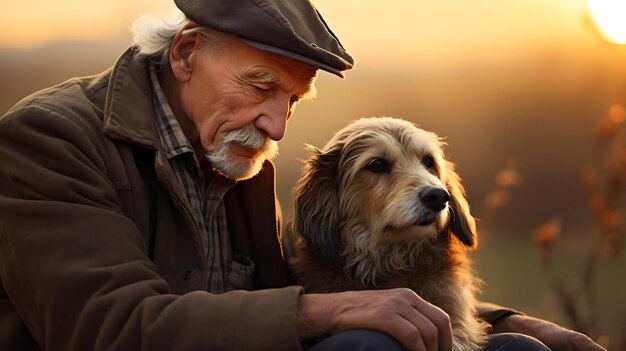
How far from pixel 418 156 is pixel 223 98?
0.85 m

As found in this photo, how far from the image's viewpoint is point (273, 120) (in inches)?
125

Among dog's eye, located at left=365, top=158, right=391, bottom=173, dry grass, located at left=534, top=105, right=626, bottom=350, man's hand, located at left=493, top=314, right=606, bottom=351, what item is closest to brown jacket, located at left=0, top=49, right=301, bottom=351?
dog's eye, located at left=365, top=158, right=391, bottom=173

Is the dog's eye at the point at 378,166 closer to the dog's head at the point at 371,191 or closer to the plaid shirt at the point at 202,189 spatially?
the dog's head at the point at 371,191

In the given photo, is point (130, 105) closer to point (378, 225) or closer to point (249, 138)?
point (249, 138)

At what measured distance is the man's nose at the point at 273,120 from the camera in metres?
3.18

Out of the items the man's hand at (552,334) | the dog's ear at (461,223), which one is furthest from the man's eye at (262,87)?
the man's hand at (552,334)

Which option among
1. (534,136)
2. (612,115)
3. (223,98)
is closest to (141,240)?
(223,98)

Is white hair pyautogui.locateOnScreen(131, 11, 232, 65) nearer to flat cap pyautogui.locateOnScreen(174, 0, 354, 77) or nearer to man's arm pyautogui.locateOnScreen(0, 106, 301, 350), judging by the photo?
flat cap pyautogui.locateOnScreen(174, 0, 354, 77)

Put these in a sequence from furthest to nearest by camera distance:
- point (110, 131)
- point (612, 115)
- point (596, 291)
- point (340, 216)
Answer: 1. point (596, 291)
2. point (612, 115)
3. point (340, 216)
4. point (110, 131)

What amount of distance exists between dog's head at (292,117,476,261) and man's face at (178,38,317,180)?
408mm

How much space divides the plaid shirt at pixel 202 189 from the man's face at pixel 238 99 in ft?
0.32

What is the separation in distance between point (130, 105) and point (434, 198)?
3.67ft

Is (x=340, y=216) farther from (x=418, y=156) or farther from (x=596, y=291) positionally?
(x=596, y=291)

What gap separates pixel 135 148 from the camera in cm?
302
